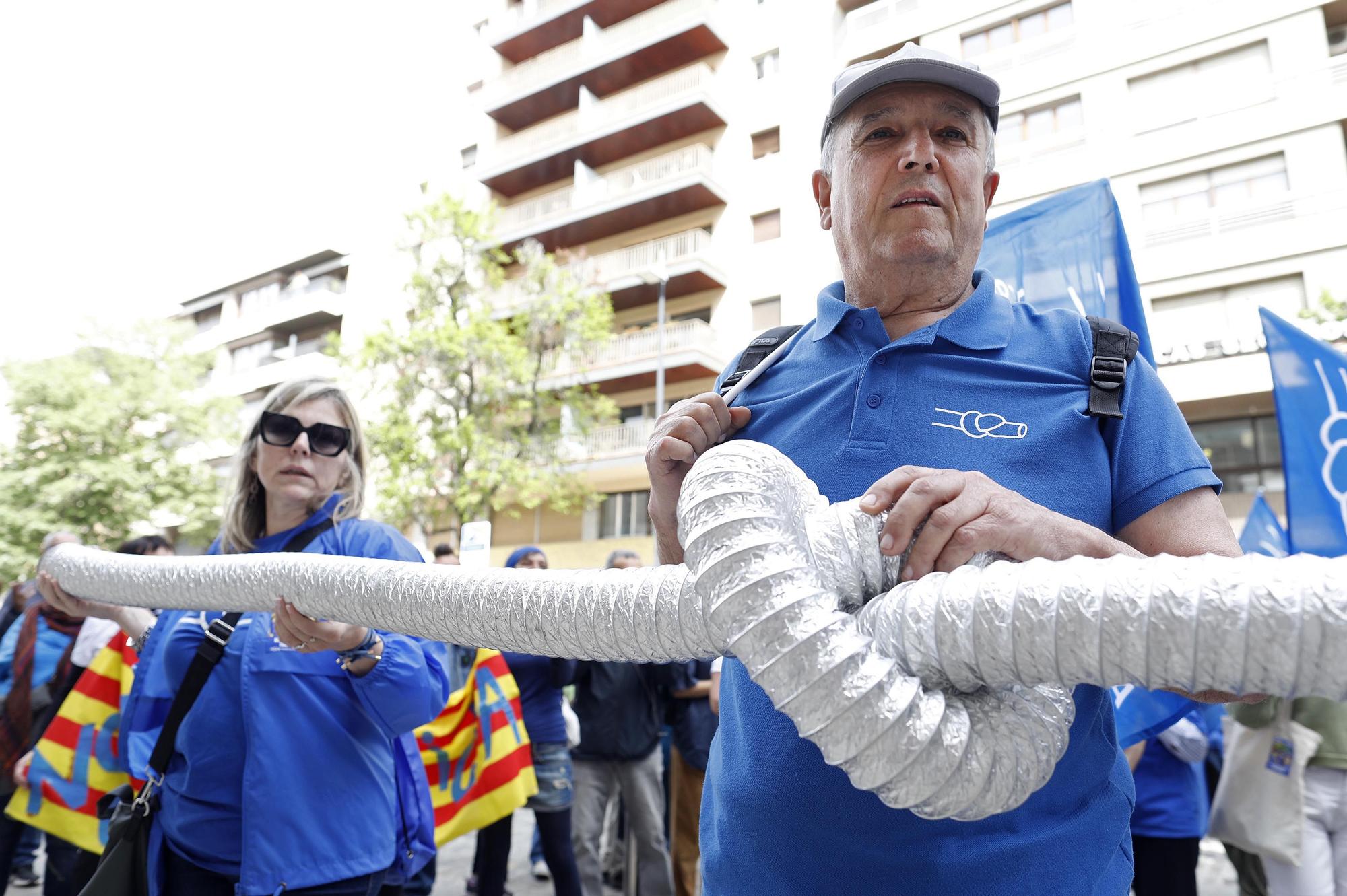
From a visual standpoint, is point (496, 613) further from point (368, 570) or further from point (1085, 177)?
point (1085, 177)

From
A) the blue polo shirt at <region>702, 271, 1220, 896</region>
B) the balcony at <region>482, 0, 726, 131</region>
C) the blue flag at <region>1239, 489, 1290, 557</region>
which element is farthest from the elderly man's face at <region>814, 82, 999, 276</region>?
the balcony at <region>482, 0, 726, 131</region>

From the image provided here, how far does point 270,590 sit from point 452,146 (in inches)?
1243

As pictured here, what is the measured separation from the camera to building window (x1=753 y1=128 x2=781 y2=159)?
2244cm

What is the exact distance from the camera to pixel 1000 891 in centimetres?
114

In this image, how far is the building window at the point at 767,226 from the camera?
22000mm

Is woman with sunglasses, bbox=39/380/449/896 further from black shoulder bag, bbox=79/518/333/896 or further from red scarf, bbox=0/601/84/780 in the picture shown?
red scarf, bbox=0/601/84/780

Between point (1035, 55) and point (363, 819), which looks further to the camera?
point (1035, 55)

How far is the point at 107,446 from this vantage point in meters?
25.9

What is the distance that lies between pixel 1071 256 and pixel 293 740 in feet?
11.5

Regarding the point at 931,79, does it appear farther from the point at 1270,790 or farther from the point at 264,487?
the point at 1270,790

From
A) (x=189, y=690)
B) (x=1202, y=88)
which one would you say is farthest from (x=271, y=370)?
(x=189, y=690)

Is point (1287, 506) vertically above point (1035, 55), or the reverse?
point (1035, 55)

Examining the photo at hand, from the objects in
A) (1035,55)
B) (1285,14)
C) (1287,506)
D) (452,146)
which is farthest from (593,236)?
(1287,506)

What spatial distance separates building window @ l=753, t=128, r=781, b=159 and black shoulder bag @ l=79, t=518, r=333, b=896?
860 inches
